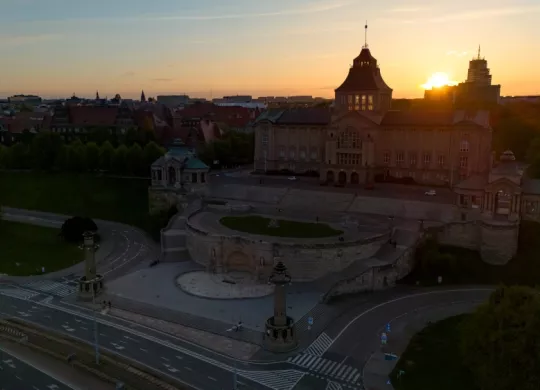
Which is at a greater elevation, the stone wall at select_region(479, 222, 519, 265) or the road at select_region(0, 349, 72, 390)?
the stone wall at select_region(479, 222, 519, 265)

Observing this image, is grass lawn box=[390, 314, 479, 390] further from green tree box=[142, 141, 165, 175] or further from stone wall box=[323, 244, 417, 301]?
green tree box=[142, 141, 165, 175]

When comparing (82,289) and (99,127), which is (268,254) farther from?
(99,127)

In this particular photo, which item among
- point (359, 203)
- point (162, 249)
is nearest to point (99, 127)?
point (162, 249)

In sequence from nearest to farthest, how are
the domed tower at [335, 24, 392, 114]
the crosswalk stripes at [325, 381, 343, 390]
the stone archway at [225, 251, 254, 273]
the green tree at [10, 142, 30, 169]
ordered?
the crosswalk stripes at [325, 381, 343, 390]
the stone archway at [225, 251, 254, 273]
the domed tower at [335, 24, 392, 114]
the green tree at [10, 142, 30, 169]

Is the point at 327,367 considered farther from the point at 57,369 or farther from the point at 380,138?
the point at 380,138

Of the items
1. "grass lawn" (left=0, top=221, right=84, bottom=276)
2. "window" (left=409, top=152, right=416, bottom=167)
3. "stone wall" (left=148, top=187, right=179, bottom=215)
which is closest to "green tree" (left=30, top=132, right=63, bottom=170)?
"grass lawn" (left=0, top=221, right=84, bottom=276)

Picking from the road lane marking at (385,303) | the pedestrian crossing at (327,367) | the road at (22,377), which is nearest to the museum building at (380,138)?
the road lane marking at (385,303)
